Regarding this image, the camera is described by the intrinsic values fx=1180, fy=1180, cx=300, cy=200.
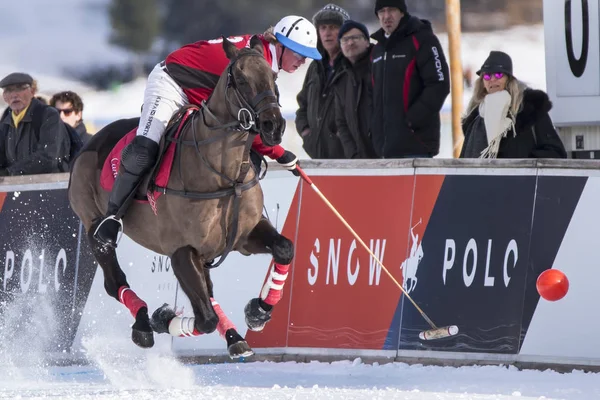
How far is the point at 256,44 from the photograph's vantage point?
297 inches

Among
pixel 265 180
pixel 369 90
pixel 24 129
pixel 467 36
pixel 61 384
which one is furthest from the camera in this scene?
pixel 467 36

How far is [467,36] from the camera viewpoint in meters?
14.8

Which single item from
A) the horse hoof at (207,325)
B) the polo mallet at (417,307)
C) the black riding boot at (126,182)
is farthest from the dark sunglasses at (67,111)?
the horse hoof at (207,325)

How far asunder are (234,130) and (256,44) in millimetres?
592

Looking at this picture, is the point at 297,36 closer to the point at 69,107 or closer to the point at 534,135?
the point at 534,135

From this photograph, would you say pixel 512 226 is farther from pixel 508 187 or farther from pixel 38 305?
pixel 38 305

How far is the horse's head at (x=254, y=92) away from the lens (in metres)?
6.84

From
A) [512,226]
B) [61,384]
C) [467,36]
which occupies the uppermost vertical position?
[467,36]

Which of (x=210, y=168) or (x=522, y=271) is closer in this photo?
(x=210, y=168)

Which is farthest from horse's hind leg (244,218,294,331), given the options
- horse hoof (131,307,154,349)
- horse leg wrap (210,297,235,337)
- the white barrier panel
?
the white barrier panel

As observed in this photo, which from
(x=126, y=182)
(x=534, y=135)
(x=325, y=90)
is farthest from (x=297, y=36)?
(x=325, y=90)

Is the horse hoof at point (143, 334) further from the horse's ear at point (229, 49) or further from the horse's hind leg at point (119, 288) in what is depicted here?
the horse's ear at point (229, 49)

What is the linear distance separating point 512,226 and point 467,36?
6.44 m

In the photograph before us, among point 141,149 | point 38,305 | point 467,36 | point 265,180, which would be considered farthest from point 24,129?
point 467,36
